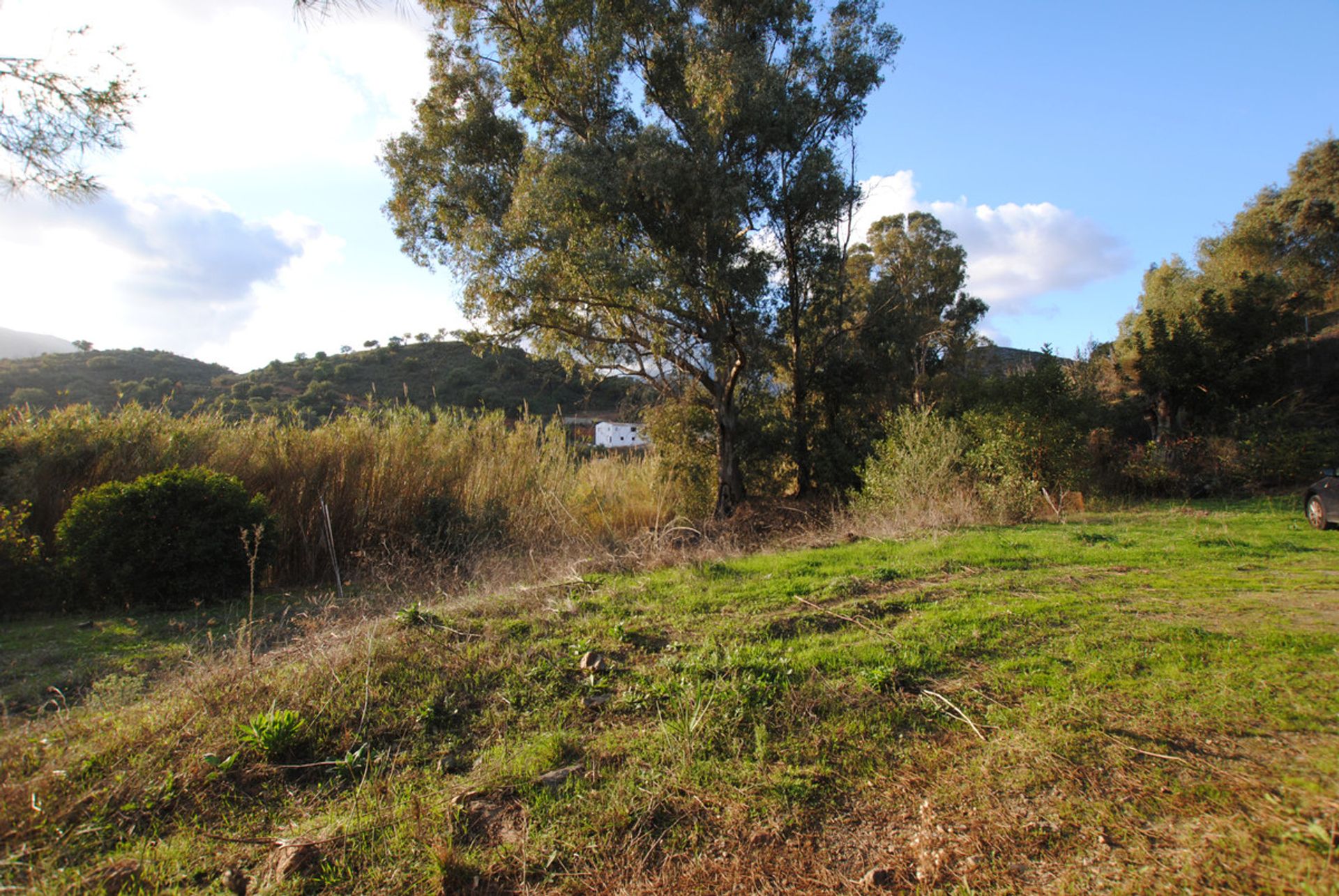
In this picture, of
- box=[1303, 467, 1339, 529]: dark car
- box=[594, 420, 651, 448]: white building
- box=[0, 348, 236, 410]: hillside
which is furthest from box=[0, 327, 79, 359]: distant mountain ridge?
box=[1303, 467, 1339, 529]: dark car

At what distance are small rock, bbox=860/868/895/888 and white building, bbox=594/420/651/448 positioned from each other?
45.0 feet

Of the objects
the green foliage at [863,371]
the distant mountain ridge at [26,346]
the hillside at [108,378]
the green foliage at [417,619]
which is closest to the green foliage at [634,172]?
the green foliage at [863,371]

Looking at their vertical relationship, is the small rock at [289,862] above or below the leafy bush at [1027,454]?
below

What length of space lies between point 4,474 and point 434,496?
14.9ft

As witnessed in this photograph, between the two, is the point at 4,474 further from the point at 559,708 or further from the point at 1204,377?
the point at 1204,377

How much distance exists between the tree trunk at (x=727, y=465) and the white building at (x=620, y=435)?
251 cm

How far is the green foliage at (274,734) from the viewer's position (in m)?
2.79

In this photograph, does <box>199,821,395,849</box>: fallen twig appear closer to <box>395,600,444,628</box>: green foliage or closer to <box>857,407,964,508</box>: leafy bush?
<box>395,600,444,628</box>: green foliage

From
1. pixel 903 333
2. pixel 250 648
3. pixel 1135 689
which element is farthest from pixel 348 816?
pixel 903 333

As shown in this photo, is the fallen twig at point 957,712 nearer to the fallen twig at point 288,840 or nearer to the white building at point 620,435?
the fallen twig at point 288,840

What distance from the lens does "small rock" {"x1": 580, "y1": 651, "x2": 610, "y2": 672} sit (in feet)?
11.9

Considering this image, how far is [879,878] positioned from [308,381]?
34.3 metres

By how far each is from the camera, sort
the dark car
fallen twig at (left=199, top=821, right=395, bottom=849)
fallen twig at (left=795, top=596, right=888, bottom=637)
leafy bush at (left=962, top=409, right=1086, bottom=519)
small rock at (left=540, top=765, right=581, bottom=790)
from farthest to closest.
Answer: leafy bush at (left=962, top=409, right=1086, bottom=519), the dark car, fallen twig at (left=795, top=596, right=888, bottom=637), small rock at (left=540, top=765, right=581, bottom=790), fallen twig at (left=199, top=821, right=395, bottom=849)

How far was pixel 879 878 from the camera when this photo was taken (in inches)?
81.8
